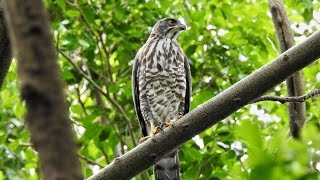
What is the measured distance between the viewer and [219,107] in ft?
10.2

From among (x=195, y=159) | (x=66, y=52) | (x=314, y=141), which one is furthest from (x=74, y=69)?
(x=314, y=141)

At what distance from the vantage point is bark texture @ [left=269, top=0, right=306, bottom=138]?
4.29m

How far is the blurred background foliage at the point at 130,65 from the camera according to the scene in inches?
230

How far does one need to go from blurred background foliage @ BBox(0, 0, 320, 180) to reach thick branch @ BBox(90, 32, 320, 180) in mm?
2155

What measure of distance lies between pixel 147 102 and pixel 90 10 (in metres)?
1.22

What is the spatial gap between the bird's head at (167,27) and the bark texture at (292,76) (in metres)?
1.95

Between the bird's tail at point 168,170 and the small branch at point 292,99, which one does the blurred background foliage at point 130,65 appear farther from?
the small branch at point 292,99

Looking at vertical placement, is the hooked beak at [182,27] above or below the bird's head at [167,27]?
below

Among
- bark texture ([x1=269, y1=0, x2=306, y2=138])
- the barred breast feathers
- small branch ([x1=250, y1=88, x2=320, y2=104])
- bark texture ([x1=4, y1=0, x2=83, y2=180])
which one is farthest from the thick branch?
the barred breast feathers

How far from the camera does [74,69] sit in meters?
6.77

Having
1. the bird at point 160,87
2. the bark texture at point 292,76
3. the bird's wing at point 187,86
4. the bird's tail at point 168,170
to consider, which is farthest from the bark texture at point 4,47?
the bird's wing at point 187,86

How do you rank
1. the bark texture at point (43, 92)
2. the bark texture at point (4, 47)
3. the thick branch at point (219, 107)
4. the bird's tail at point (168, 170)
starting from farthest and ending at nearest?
the bird's tail at point (168, 170) → the thick branch at point (219, 107) → the bark texture at point (4, 47) → the bark texture at point (43, 92)

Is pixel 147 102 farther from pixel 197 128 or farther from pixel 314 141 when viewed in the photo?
pixel 314 141

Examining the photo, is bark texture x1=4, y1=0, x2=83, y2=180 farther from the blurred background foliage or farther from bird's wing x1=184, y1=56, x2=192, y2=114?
bird's wing x1=184, y1=56, x2=192, y2=114
